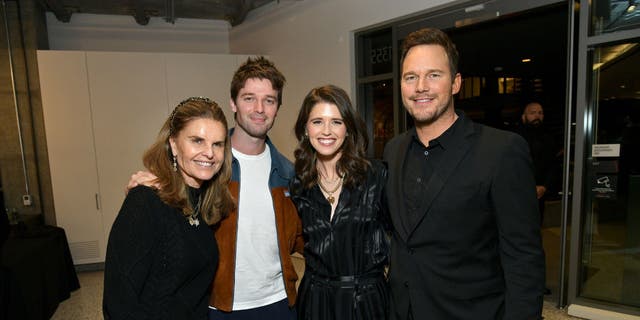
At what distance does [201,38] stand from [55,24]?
2111mm

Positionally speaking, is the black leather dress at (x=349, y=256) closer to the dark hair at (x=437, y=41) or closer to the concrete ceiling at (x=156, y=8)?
the dark hair at (x=437, y=41)

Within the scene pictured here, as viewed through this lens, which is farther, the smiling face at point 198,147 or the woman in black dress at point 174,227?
the smiling face at point 198,147

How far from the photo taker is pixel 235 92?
6.25 ft

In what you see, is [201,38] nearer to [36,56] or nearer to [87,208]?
[36,56]

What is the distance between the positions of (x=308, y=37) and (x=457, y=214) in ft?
13.6

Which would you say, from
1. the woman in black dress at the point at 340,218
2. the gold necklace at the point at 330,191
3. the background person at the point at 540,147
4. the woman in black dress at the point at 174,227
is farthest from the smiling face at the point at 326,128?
the background person at the point at 540,147

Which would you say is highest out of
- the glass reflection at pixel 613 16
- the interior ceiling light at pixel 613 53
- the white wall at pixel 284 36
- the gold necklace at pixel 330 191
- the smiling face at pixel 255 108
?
the white wall at pixel 284 36

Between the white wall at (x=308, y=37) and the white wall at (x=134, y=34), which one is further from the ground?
the white wall at (x=134, y=34)

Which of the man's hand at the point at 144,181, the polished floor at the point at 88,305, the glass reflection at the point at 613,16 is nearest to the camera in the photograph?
the man's hand at the point at 144,181

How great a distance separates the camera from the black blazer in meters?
1.30

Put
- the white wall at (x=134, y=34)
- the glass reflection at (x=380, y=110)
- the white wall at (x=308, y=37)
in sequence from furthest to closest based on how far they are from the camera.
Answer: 1. the white wall at (x=134, y=34)
2. the glass reflection at (x=380, y=110)
3. the white wall at (x=308, y=37)

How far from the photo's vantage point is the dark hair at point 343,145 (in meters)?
1.71

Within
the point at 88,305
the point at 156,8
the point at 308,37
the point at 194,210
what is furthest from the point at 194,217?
the point at 156,8

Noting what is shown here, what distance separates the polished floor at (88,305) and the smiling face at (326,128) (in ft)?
8.60
